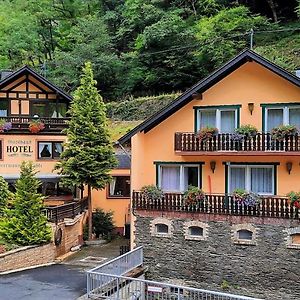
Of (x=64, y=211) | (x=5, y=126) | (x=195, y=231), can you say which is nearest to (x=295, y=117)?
(x=195, y=231)

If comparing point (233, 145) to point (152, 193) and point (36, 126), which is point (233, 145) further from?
point (36, 126)

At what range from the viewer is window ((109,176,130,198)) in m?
31.9

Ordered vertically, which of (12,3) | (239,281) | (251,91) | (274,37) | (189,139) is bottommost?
(239,281)

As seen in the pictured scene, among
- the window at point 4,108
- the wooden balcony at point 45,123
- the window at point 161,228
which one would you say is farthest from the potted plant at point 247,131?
the window at point 4,108

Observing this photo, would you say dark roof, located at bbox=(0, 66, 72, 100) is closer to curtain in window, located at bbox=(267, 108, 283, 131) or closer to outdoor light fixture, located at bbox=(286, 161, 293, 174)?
curtain in window, located at bbox=(267, 108, 283, 131)

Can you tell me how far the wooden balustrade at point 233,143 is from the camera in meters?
20.1

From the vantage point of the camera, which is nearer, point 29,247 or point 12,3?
point 29,247

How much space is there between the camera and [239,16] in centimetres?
4481

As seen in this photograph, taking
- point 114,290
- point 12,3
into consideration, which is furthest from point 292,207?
point 12,3

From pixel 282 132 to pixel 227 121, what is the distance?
9.69 ft

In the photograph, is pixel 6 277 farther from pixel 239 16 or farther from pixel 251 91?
pixel 239 16

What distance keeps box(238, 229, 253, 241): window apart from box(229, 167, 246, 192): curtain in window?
6.71ft

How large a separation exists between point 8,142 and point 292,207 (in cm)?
2097

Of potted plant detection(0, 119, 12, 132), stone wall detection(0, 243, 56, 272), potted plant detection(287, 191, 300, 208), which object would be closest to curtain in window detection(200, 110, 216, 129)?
potted plant detection(287, 191, 300, 208)
